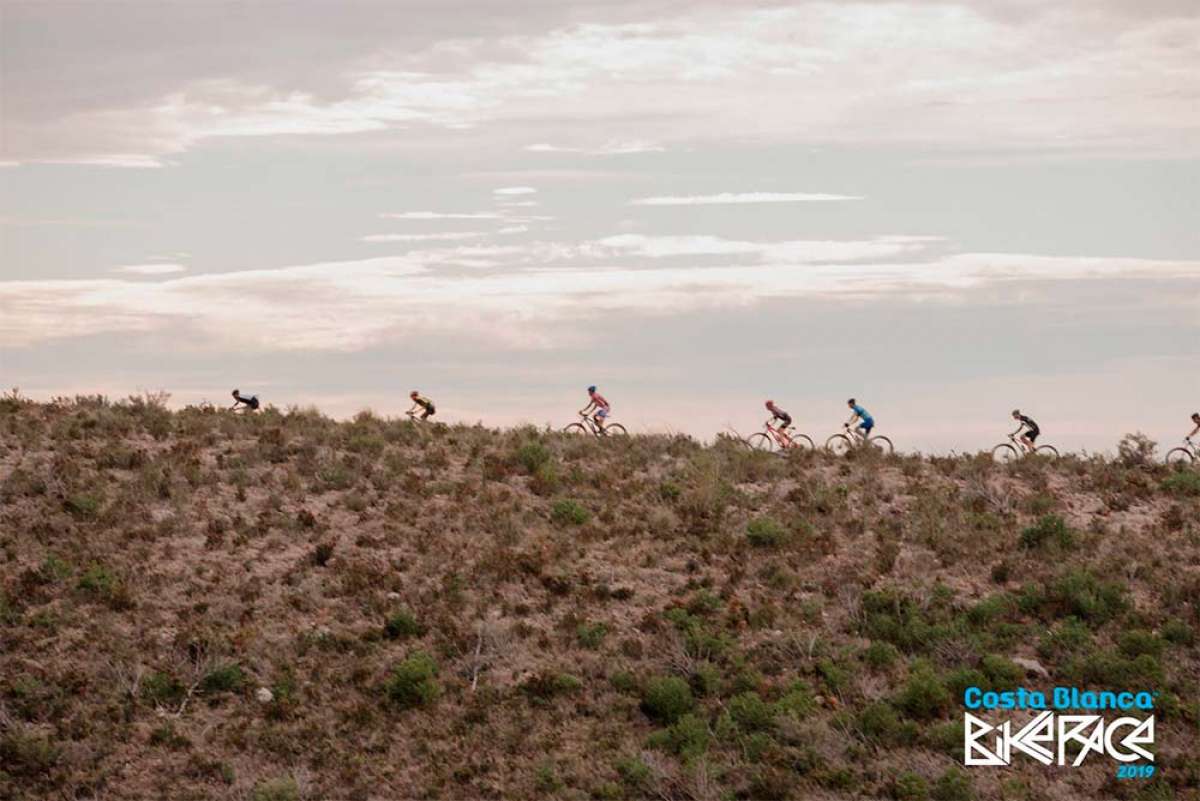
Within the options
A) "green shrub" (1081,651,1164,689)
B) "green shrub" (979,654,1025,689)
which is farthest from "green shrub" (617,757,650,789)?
"green shrub" (1081,651,1164,689)

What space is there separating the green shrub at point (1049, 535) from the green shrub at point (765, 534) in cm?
547

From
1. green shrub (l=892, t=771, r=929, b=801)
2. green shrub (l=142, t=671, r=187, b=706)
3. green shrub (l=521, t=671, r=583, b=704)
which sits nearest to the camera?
green shrub (l=892, t=771, r=929, b=801)

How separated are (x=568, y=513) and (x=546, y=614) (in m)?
3.87

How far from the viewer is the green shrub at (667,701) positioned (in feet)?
78.5

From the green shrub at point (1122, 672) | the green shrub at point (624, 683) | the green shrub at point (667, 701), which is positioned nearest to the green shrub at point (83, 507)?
the green shrub at point (624, 683)

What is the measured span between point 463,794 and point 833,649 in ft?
26.1

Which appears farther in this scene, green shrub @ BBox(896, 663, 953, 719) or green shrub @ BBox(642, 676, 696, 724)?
green shrub @ BBox(896, 663, 953, 719)

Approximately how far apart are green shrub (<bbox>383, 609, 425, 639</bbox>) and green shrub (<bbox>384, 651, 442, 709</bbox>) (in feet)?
4.63

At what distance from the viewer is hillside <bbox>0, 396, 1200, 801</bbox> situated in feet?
74.7

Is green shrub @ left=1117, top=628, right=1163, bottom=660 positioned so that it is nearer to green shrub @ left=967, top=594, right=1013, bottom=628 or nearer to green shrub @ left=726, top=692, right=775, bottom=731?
green shrub @ left=967, top=594, right=1013, bottom=628

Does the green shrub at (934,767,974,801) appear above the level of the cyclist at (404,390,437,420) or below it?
below

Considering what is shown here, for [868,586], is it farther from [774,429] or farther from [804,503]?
[774,429]

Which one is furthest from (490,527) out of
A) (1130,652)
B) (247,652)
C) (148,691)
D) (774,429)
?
(1130,652)

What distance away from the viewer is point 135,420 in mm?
34750
